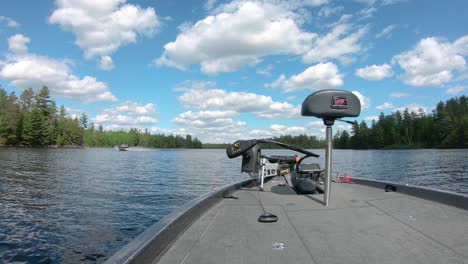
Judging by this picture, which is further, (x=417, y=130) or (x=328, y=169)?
(x=417, y=130)

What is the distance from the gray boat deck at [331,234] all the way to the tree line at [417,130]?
12713 centimetres

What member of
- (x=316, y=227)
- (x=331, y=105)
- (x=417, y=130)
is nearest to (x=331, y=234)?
(x=316, y=227)

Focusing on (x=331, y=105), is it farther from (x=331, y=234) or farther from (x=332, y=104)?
(x=331, y=234)

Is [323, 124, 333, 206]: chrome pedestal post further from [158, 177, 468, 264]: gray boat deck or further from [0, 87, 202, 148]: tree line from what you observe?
[0, 87, 202, 148]: tree line

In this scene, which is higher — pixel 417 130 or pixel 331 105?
pixel 417 130

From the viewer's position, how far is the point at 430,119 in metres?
133

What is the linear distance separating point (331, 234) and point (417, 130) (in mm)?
155695

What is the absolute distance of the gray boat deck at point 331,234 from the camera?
2.86 m

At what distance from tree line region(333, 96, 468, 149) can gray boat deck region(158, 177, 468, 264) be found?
127133 mm

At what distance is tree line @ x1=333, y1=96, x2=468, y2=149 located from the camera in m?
113

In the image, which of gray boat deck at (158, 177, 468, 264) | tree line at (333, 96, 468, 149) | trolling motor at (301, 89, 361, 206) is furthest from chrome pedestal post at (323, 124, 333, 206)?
tree line at (333, 96, 468, 149)

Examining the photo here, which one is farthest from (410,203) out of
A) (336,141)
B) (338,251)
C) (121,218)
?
(336,141)

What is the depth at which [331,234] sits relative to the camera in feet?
11.6

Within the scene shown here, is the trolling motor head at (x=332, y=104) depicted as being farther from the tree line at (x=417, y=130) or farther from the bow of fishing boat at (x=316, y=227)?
the tree line at (x=417, y=130)
